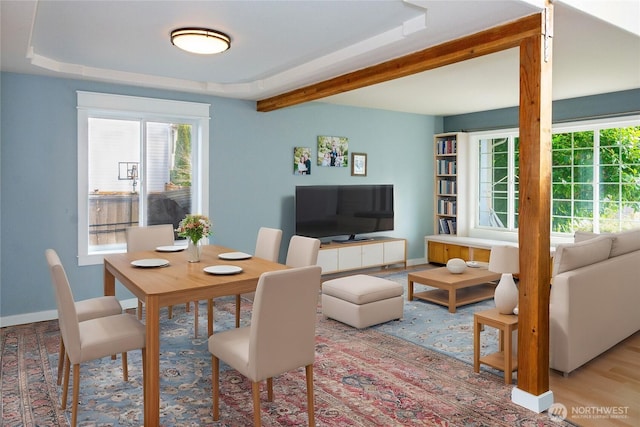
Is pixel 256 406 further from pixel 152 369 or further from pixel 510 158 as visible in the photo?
pixel 510 158

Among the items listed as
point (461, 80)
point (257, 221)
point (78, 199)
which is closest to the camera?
point (78, 199)

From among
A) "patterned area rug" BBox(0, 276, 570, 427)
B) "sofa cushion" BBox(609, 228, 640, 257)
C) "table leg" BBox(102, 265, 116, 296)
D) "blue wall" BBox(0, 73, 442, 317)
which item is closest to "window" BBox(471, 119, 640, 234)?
"blue wall" BBox(0, 73, 442, 317)

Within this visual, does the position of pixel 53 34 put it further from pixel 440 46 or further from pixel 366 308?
pixel 366 308

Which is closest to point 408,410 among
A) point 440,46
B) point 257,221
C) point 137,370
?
point 137,370

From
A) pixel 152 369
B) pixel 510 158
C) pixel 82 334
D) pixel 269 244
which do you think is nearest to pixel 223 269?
pixel 152 369

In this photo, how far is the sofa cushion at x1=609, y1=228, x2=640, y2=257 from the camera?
3.67 m

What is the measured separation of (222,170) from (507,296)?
3585mm

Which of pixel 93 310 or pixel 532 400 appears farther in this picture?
pixel 93 310

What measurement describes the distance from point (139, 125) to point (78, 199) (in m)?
1.04

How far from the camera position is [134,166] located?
5039 millimetres

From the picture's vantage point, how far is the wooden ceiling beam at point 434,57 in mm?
2785

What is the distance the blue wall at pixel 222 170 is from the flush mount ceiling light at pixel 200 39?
176cm

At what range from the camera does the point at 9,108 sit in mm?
4227

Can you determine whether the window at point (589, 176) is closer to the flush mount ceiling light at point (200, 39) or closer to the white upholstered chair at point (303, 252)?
the white upholstered chair at point (303, 252)
